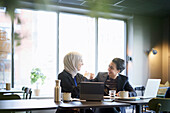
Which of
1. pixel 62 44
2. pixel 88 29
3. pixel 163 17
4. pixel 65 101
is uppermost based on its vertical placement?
pixel 163 17

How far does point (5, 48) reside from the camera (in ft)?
18.2

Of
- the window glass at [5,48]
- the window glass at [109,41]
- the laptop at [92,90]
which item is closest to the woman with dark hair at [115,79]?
the laptop at [92,90]

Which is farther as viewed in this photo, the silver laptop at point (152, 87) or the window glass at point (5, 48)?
the window glass at point (5, 48)

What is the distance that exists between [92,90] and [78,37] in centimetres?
437

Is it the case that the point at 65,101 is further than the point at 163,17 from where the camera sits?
No

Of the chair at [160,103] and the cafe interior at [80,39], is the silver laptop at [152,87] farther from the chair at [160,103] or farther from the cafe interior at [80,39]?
the cafe interior at [80,39]

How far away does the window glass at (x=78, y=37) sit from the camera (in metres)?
6.15

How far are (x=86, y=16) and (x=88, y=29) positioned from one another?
39 centimetres

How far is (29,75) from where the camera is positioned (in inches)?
229

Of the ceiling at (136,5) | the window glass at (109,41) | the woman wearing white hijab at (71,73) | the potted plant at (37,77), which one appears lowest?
the potted plant at (37,77)

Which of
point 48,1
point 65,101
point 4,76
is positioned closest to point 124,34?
point 48,1

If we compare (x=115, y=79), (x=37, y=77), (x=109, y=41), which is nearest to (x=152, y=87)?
(x=115, y=79)

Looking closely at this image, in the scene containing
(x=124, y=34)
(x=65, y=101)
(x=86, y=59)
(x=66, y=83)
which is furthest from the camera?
(x=124, y=34)

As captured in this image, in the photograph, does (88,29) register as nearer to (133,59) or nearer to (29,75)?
(133,59)
